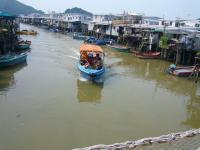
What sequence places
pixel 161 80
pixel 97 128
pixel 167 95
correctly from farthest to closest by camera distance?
1. pixel 161 80
2. pixel 167 95
3. pixel 97 128

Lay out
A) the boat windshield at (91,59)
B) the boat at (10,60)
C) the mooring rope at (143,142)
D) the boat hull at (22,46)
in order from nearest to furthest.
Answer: the mooring rope at (143,142) → the boat windshield at (91,59) → the boat at (10,60) → the boat hull at (22,46)

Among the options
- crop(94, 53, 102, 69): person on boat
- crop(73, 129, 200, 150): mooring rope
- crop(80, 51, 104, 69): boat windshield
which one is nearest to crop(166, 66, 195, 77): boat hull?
crop(80, 51, 104, 69): boat windshield

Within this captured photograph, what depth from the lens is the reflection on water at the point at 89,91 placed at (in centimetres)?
1925

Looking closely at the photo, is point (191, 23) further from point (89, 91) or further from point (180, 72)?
point (89, 91)

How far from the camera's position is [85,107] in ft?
57.3

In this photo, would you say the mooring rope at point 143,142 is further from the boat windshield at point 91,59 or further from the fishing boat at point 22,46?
the fishing boat at point 22,46

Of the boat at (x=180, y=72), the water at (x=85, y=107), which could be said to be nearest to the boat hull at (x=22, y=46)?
the water at (x=85, y=107)

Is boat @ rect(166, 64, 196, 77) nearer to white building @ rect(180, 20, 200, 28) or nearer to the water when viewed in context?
the water

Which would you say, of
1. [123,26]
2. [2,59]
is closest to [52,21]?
[123,26]

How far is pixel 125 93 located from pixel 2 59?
1160 centimetres

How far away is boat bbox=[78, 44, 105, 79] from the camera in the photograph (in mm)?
22456

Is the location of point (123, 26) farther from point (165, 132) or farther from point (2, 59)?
point (165, 132)

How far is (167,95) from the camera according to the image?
22.1m

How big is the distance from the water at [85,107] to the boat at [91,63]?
807mm
